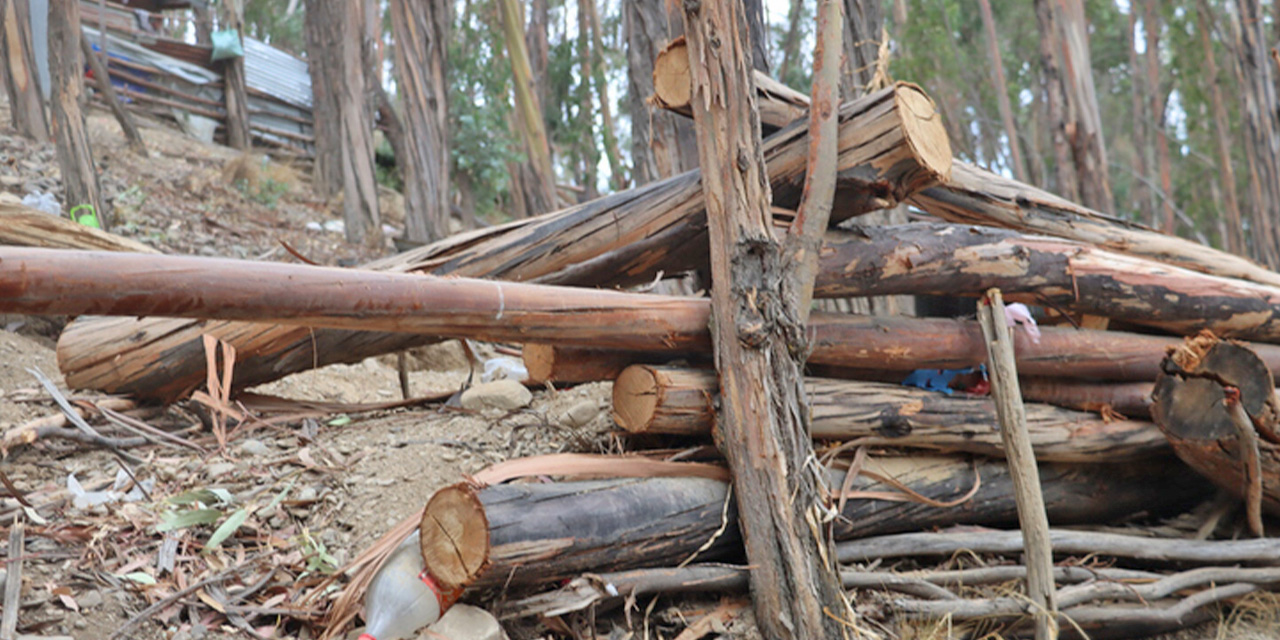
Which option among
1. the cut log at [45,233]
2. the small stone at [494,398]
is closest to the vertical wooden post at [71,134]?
the cut log at [45,233]

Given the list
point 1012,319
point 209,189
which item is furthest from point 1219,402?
point 209,189

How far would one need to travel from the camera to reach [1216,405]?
10.5 feet

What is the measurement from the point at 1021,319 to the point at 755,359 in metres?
1.40

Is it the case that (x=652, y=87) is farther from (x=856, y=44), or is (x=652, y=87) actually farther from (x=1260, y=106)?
(x=1260, y=106)

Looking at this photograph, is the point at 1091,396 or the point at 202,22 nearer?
the point at 1091,396

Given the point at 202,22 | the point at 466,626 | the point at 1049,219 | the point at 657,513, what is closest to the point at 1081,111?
the point at 1049,219

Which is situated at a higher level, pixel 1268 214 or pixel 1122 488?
pixel 1268 214

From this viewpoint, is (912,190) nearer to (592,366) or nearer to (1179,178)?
(592,366)

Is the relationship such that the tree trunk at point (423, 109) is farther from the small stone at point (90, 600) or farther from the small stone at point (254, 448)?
the small stone at point (90, 600)

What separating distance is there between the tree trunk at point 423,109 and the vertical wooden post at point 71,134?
2.94 m

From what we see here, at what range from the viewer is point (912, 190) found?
3.18 meters

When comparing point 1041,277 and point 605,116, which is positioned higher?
point 605,116

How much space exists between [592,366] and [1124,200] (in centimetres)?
1951

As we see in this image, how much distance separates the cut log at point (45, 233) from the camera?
4082mm
